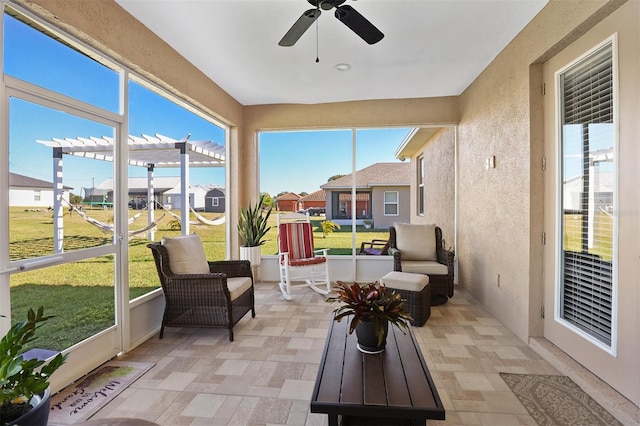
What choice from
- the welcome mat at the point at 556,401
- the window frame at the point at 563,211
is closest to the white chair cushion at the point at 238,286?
the welcome mat at the point at 556,401

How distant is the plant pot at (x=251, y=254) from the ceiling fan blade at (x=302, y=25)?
298 centimetres

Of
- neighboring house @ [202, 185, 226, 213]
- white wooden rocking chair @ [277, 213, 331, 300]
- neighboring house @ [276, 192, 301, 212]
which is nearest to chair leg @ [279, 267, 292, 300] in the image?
white wooden rocking chair @ [277, 213, 331, 300]

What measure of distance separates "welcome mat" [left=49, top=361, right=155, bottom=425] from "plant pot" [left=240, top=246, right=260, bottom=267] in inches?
86.7

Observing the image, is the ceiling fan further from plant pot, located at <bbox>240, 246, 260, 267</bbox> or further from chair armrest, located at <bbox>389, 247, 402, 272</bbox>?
plant pot, located at <bbox>240, 246, 260, 267</bbox>

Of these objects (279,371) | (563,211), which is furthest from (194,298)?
(563,211)

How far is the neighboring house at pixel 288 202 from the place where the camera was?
17.2 feet

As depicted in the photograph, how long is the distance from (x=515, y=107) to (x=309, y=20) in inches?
85.8

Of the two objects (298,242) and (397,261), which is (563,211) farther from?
(298,242)

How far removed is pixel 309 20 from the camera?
215 cm

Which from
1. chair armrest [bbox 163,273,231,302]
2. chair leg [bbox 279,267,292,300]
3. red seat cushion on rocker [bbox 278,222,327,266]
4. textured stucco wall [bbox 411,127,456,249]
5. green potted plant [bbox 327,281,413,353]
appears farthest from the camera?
textured stucco wall [bbox 411,127,456,249]

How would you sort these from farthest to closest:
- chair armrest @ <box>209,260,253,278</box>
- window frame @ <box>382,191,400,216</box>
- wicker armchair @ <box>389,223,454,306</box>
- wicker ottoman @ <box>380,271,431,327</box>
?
1. window frame @ <box>382,191,400,216</box>
2. wicker armchair @ <box>389,223,454,306</box>
3. chair armrest @ <box>209,260,253,278</box>
4. wicker ottoman @ <box>380,271,431,327</box>

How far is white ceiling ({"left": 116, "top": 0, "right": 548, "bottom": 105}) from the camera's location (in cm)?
255

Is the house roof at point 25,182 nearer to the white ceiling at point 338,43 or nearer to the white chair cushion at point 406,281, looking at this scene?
the white ceiling at point 338,43

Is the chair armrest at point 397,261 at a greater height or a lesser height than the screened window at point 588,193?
lesser
